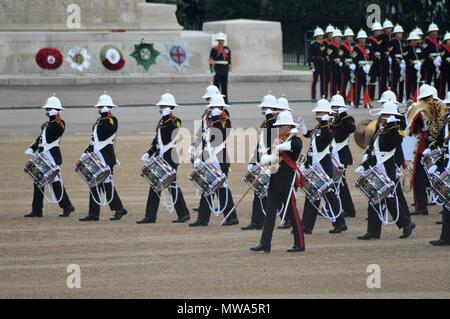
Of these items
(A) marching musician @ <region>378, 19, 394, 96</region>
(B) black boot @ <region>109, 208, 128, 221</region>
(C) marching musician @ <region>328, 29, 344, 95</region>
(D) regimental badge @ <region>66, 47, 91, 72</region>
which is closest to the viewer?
(B) black boot @ <region>109, 208, 128, 221</region>

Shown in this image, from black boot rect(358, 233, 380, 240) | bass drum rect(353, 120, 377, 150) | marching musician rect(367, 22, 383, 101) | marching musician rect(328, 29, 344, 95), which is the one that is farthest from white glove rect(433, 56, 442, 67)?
black boot rect(358, 233, 380, 240)

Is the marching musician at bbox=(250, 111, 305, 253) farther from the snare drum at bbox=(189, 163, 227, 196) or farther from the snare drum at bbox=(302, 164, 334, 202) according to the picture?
the snare drum at bbox=(189, 163, 227, 196)

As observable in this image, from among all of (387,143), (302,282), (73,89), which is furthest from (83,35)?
(302,282)

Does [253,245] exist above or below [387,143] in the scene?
below

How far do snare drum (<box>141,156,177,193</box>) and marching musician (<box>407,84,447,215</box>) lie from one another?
3.41 metres

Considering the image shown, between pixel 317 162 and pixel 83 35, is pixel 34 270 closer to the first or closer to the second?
pixel 317 162

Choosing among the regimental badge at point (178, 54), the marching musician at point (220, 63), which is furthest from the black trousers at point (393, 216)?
the regimental badge at point (178, 54)

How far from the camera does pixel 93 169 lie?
59.8 ft

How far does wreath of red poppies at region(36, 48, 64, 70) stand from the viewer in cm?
3769

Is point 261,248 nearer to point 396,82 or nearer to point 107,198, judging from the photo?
point 107,198

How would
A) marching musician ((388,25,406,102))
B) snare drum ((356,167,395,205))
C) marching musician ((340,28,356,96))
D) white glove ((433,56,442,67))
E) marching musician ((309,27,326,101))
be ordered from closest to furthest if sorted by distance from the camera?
snare drum ((356,167,395,205)) < white glove ((433,56,442,67)) < marching musician ((388,25,406,102)) < marching musician ((340,28,356,96)) < marching musician ((309,27,326,101))

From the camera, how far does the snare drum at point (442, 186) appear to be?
52.9ft

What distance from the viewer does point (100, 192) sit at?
18781mm

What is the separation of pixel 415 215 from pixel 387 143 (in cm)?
217
